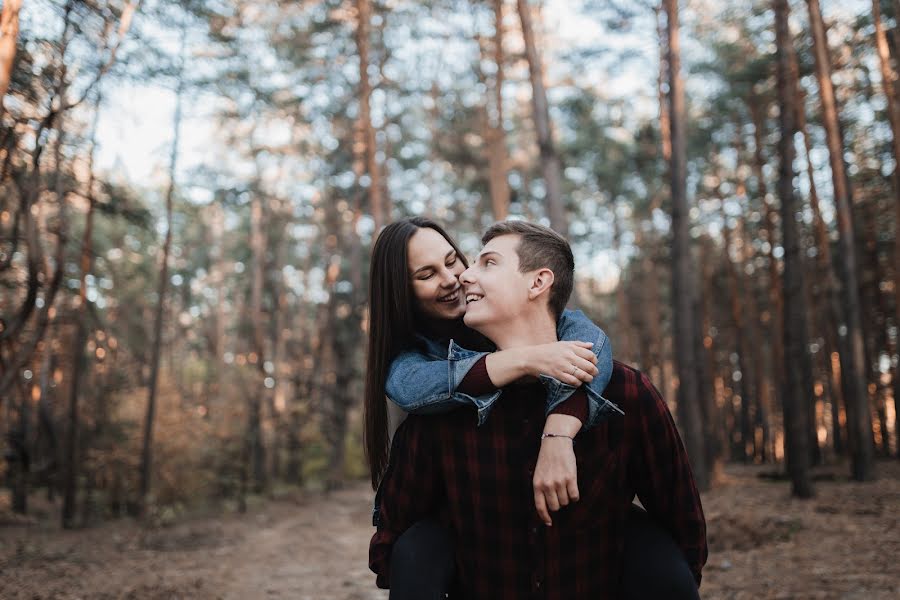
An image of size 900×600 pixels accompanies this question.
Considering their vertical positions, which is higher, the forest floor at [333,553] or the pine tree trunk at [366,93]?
the pine tree trunk at [366,93]

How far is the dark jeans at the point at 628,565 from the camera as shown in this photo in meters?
1.79

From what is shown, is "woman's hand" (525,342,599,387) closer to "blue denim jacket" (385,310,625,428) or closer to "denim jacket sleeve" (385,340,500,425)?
"blue denim jacket" (385,310,625,428)

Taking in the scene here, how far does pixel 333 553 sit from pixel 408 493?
8672mm

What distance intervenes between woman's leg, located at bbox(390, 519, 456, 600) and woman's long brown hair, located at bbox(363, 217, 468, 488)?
0.41m

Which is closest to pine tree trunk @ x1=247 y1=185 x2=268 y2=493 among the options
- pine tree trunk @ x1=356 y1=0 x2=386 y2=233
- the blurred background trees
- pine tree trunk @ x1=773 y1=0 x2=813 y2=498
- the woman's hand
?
the blurred background trees

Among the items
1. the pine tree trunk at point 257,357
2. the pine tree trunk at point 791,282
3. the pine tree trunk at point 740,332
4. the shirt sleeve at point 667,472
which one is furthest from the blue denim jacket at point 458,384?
the pine tree trunk at point 740,332

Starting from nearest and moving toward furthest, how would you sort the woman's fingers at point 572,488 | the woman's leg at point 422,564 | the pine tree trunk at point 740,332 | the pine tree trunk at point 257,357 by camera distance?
the woman's fingers at point 572,488, the woman's leg at point 422,564, the pine tree trunk at point 257,357, the pine tree trunk at point 740,332

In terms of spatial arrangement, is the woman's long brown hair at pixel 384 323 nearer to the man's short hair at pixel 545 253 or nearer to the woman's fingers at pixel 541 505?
the man's short hair at pixel 545 253

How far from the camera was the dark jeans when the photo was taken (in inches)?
70.6

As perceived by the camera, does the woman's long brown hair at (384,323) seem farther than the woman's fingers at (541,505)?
Yes

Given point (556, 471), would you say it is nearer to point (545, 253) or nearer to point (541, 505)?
point (541, 505)

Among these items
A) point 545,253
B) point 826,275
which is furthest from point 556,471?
point 826,275

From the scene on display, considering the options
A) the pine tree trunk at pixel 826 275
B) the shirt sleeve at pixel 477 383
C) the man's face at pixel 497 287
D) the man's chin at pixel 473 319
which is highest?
the pine tree trunk at pixel 826 275

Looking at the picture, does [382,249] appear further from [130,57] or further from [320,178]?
[320,178]
